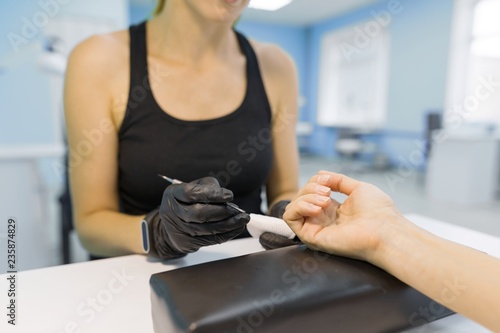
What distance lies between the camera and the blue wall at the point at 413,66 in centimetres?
471

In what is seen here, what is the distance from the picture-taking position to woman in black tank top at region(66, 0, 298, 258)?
0.86m

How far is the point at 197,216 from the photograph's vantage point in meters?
0.56

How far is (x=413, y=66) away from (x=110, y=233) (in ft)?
17.6

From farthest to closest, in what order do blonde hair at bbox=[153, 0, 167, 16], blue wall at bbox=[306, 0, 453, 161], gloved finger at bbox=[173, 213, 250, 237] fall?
1. blue wall at bbox=[306, 0, 453, 161]
2. blonde hair at bbox=[153, 0, 167, 16]
3. gloved finger at bbox=[173, 213, 250, 237]

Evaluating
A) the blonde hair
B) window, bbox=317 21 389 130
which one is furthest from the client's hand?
window, bbox=317 21 389 130

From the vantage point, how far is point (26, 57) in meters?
4.03

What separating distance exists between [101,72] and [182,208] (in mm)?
511

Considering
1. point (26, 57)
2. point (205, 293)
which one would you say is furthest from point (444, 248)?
point (26, 57)

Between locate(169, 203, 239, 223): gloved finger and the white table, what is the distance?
Answer: 0.46 feet

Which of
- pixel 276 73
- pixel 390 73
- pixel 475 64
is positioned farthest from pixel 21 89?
pixel 475 64

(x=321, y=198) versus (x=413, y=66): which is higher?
(x=413, y=66)

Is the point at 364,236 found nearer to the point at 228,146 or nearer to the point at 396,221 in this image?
the point at 396,221

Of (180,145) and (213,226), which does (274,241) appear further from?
(180,145)

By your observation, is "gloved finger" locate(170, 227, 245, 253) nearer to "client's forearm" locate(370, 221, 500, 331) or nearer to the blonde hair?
"client's forearm" locate(370, 221, 500, 331)
